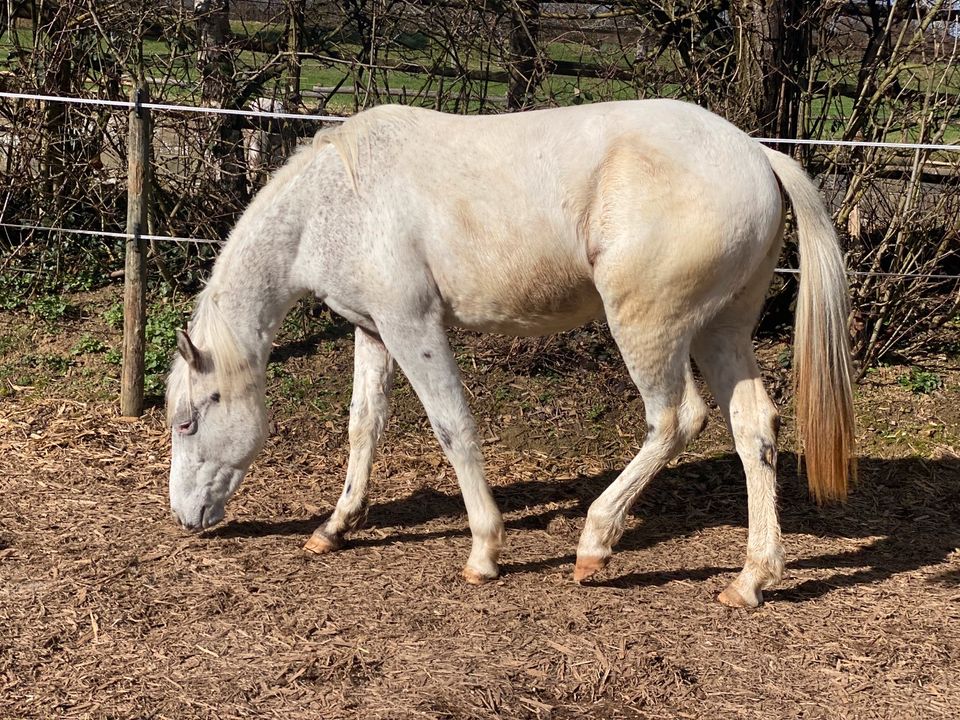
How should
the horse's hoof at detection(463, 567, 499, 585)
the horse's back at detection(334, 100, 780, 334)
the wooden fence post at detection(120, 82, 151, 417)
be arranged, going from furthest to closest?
the wooden fence post at detection(120, 82, 151, 417) < the horse's hoof at detection(463, 567, 499, 585) < the horse's back at detection(334, 100, 780, 334)

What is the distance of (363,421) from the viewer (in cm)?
437

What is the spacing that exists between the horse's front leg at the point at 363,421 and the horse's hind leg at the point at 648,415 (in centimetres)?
102

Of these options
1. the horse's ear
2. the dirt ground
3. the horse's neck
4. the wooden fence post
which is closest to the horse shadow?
the dirt ground

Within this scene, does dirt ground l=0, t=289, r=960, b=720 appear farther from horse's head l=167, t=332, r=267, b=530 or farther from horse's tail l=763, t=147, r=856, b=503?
horse's tail l=763, t=147, r=856, b=503

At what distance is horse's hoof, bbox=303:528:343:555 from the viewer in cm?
422

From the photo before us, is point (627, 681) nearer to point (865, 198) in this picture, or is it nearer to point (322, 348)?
point (322, 348)

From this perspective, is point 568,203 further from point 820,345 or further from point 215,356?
point 215,356

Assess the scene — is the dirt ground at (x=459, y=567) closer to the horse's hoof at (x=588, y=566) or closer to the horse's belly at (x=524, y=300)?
the horse's hoof at (x=588, y=566)

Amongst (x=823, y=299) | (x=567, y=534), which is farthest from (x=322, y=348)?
(x=823, y=299)

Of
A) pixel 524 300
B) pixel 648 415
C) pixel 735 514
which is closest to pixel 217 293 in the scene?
pixel 524 300

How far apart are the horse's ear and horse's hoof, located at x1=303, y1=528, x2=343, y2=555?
2.80 feet

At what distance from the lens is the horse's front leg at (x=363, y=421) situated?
14.1ft

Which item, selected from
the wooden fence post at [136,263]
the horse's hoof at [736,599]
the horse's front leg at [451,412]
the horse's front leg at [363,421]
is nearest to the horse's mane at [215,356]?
the horse's front leg at [363,421]

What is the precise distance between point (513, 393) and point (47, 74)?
11.7ft
